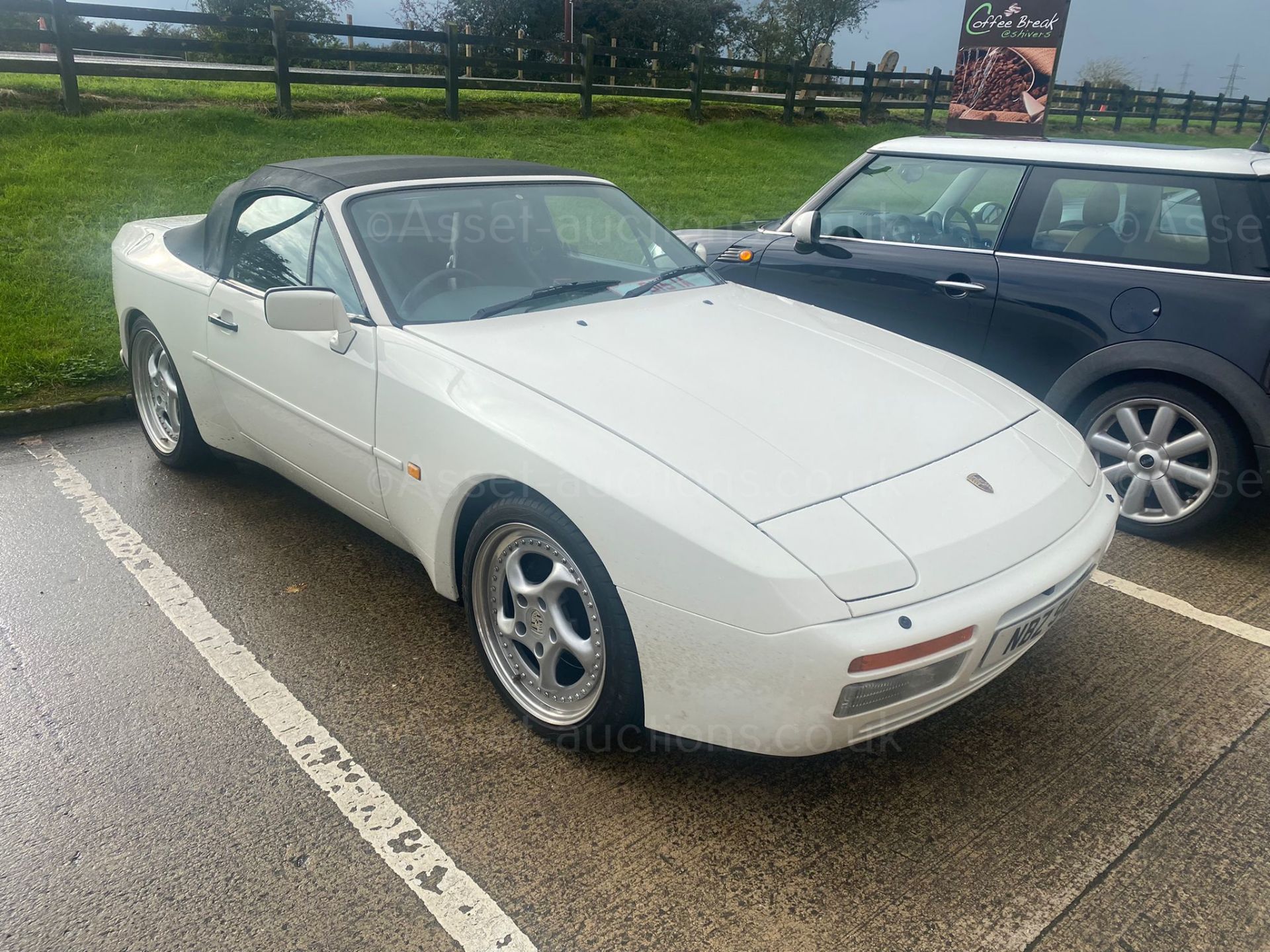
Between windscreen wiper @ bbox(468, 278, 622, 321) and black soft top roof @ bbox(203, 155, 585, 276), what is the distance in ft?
2.09

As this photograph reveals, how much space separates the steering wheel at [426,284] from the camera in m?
3.01

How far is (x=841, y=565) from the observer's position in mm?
2053

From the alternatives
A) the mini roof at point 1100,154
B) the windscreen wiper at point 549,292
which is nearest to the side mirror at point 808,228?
the mini roof at point 1100,154

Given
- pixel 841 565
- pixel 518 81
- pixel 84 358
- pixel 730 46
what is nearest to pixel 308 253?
pixel 841 565

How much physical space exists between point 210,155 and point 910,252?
9.51m

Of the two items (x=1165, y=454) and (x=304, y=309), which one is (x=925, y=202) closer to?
(x=1165, y=454)

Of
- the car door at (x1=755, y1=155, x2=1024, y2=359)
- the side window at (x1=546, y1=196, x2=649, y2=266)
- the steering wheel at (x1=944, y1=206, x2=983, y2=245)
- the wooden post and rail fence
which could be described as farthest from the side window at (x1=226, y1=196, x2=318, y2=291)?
the wooden post and rail fence

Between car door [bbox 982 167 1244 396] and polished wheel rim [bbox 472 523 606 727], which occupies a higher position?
car door [bbox 982 167 1244 396]

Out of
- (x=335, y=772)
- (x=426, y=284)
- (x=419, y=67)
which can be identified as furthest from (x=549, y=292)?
(x=419, y=67)

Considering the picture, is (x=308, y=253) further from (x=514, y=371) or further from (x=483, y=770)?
(x=483, y=770)

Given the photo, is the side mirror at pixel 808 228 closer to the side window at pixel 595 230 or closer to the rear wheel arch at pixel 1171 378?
the side window at pixel 595 230

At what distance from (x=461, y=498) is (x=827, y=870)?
1.37 m

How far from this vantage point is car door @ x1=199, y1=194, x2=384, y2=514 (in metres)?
3.01

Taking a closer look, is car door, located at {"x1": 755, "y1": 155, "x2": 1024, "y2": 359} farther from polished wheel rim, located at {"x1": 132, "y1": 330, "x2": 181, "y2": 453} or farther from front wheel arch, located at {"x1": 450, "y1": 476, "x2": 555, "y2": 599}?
polished wheel rim, located at {"x1": 132, "y1": 330, "x2": 181, "y2": 453}
